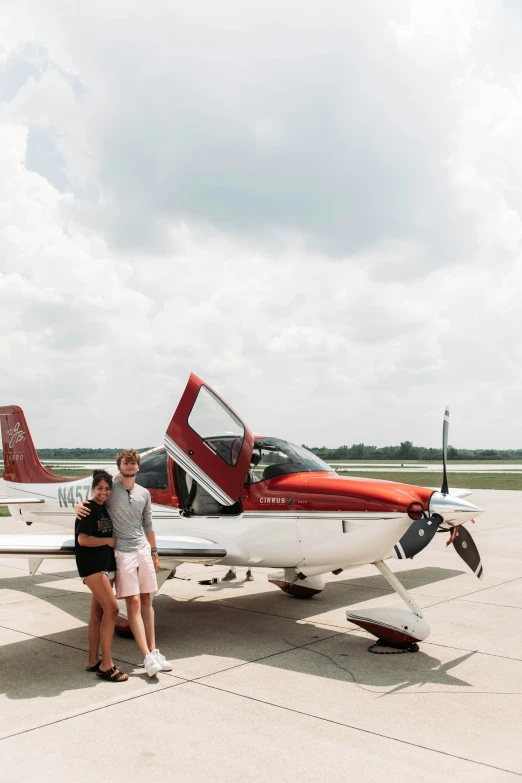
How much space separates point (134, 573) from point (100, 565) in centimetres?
29

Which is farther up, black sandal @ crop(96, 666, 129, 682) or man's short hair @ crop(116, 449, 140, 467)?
man's short hair @ crop(116, 449, 140, 467)

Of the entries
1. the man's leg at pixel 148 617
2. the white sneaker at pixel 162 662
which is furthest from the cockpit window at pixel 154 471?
the white sneaker at pixel 162 662

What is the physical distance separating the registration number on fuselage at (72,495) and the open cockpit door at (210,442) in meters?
2.37

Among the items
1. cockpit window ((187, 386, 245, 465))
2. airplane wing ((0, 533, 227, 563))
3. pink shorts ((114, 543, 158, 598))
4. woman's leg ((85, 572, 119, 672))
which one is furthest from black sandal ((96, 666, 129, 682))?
cockpit window ((187, 386, 245, 465))

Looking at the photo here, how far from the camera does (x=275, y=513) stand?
6.35 meters

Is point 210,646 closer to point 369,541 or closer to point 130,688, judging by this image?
point 130,688

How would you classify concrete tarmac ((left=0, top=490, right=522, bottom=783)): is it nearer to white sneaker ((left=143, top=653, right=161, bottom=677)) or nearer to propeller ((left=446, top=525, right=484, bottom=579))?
white sneaker ((left=143, top=653, right=161, bottom=677))

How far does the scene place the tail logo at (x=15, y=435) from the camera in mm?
10258

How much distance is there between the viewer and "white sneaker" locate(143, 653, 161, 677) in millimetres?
4926

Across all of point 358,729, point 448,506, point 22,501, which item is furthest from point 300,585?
point 22,501

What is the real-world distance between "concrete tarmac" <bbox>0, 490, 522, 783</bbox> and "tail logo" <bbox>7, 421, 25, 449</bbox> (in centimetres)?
308

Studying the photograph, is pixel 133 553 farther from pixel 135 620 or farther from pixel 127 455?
pixel 127 455

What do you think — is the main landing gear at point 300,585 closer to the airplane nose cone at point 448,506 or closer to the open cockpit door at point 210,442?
the open cockpit door at point 210,442

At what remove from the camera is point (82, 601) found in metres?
7.87
